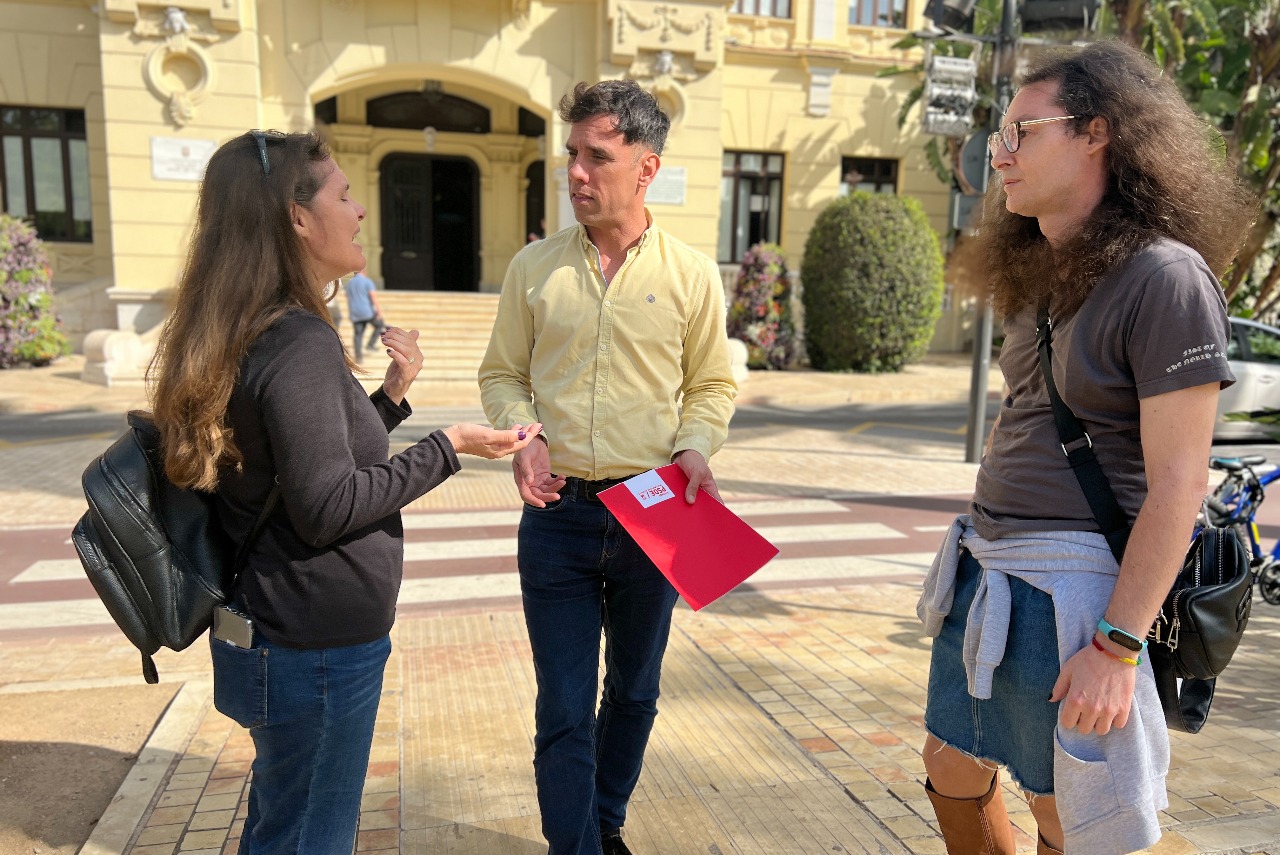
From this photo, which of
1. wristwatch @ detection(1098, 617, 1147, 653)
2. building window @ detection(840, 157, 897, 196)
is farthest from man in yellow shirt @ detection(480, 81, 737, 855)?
building window @ detection(840, 157, 897, 196)

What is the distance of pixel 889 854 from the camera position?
2861 mm

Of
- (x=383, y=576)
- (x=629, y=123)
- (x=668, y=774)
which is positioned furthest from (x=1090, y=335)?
(x=668, y=774)

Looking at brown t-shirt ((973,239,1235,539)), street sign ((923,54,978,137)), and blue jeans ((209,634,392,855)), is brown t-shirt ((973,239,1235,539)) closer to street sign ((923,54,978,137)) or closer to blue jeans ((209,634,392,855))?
blue jeans ((209,634,392,855))

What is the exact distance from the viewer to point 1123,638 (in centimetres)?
176

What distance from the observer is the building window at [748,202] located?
807 inches

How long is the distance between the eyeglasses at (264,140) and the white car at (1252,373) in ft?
38.4

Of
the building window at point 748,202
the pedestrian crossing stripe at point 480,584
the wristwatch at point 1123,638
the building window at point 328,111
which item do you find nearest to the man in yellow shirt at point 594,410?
the wristwatch at point 1123,638

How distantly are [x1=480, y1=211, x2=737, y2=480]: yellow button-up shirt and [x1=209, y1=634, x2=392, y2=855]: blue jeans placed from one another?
0.77 meters

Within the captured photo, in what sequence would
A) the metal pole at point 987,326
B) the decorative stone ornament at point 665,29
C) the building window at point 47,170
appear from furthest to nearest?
the building window at point 47,170
the decorative stone ornament at point 665,29
the metal pole at point 987,326

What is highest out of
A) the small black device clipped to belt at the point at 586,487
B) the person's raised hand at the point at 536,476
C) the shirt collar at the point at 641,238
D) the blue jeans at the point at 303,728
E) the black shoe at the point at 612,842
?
the shirt collar at the point at 641,238

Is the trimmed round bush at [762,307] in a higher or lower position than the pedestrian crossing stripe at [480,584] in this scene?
higher

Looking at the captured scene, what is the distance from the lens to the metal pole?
793cm

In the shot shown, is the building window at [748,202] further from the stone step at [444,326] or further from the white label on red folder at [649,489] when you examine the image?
the white label on red folder at [649,489]

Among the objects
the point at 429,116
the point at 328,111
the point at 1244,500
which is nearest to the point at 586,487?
the point at 1244,500
